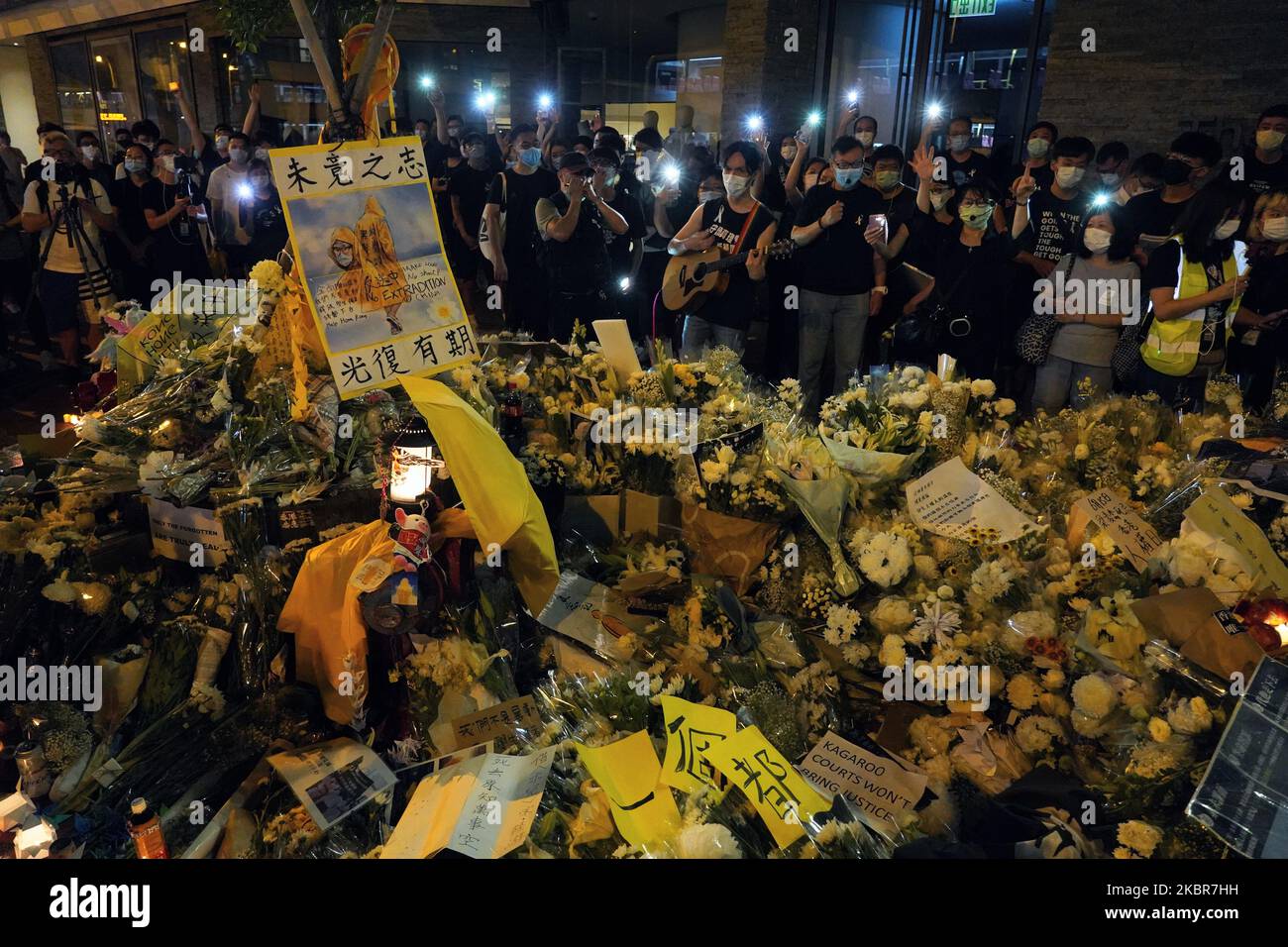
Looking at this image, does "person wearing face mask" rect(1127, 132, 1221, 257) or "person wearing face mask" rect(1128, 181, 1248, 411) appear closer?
"person wearing face mask" rect(1128, 181, 1248, 411)

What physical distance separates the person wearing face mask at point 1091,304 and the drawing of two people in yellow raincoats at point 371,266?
336 cm

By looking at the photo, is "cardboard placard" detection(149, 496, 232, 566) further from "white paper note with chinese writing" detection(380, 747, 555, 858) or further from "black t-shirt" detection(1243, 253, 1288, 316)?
"black t-shirt" detection(1243, 253, 1288, 316)

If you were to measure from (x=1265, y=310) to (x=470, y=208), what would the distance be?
596cm

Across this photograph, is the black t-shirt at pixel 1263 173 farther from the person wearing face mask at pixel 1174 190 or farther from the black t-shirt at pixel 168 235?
the black t-shirt at pixel 168 235

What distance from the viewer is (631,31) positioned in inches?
476

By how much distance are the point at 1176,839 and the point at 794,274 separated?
14.0 ft

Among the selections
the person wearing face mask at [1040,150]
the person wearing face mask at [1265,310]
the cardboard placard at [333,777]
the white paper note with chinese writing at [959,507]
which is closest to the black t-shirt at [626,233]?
the person wearing face mask at [1040,150]

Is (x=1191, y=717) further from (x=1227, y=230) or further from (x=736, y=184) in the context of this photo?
(x=736, y=184)

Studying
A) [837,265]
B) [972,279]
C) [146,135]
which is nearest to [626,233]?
[837,265]

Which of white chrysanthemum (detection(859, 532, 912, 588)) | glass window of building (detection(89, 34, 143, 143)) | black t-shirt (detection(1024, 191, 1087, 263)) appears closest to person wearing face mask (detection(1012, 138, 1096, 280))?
black t-shirt (detection(1024, 191, 1087, 263))

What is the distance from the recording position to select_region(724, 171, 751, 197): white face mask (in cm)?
517

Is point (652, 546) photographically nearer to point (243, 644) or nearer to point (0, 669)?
point (243, 644)

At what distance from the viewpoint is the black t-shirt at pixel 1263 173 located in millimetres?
4848

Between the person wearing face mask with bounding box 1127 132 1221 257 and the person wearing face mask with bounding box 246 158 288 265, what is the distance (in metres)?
5.43
